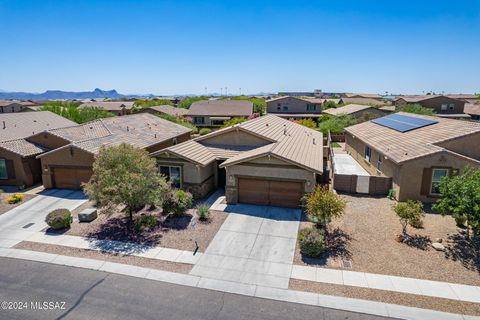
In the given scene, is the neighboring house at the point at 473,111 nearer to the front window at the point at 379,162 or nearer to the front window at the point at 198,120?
the front window at the point at 379,162

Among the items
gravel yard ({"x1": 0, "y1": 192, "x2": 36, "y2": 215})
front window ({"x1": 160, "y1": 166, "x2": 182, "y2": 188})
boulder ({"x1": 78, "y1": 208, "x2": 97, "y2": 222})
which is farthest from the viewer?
front window ({"x1": 160, "y1": 166, "x2": 182, "y2": 188})

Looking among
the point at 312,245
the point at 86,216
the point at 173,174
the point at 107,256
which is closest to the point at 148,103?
the point at 173,174

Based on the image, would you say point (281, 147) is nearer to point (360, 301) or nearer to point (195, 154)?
point (195, 154)

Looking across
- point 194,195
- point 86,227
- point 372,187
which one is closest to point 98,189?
point 86,227

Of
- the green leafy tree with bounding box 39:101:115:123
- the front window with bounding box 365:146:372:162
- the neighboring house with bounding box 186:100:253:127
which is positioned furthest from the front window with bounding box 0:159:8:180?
the neighboring house with bounding box 186:100:253:127

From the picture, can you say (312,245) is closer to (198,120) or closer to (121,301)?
(121,301)

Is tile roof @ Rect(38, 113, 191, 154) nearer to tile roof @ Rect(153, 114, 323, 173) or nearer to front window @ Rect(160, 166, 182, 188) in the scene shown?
front window @ Rect(160, 166, 182, 188)
